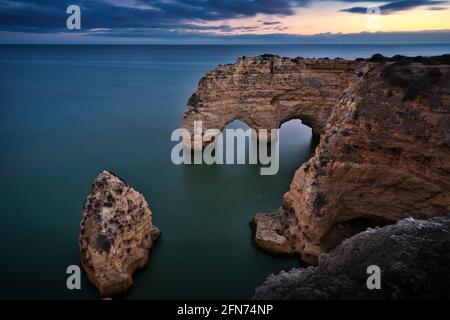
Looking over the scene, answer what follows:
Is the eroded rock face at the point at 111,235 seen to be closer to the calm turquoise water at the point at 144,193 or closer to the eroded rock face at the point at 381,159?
the calm turquoise water at the point at 144,193

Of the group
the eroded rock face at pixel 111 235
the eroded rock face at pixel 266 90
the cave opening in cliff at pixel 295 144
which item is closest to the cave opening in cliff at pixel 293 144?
the cave opening in cliff at pixel 295 144

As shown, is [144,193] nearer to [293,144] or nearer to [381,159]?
[381,159]

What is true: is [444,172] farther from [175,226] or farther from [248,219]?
[175,226]

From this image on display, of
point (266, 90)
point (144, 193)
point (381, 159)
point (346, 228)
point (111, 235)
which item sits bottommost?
point (346, 228)

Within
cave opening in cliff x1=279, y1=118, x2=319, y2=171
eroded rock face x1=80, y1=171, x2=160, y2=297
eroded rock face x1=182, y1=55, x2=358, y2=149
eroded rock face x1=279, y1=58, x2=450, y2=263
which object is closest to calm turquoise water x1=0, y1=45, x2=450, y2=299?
cave opening in cliff x1=279, y1=118, x2=319, y2=171

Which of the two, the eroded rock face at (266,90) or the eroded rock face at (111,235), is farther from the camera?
the eroded rock face at (266,90)

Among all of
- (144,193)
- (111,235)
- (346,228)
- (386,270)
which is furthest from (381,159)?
(144,193)
